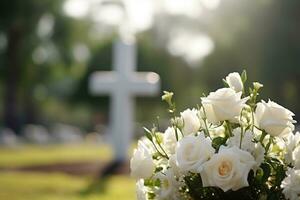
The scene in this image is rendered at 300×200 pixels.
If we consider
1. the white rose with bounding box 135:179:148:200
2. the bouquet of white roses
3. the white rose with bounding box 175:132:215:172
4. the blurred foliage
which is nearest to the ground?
the white rose with bounding box 135:179:148:200

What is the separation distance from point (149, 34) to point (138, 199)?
44.5m

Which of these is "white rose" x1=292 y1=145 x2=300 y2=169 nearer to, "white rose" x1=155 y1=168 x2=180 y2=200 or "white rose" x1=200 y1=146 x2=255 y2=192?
"white rose" x1=200 y1=146 x2=255 y2=192

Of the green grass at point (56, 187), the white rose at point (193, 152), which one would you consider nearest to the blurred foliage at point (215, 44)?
the green grass at point (56, 187)

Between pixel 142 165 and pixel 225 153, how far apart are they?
0.44 meters

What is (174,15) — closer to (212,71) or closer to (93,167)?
(212,71)

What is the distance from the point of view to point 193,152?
262cm

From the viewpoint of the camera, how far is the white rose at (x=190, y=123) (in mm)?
2861

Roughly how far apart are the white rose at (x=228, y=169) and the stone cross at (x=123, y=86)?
12.5 metres

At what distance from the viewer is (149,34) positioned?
47.2 meters

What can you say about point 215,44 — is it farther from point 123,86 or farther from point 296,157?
point 296,157

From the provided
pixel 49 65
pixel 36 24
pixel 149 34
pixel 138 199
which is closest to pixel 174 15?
pixel 149 34

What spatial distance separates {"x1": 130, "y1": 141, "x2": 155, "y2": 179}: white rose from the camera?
283 centimetres

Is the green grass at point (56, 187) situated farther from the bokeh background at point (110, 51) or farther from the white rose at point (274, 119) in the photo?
the white rose at point (274, 119)

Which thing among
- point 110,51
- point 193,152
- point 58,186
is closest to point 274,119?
point 193,152
